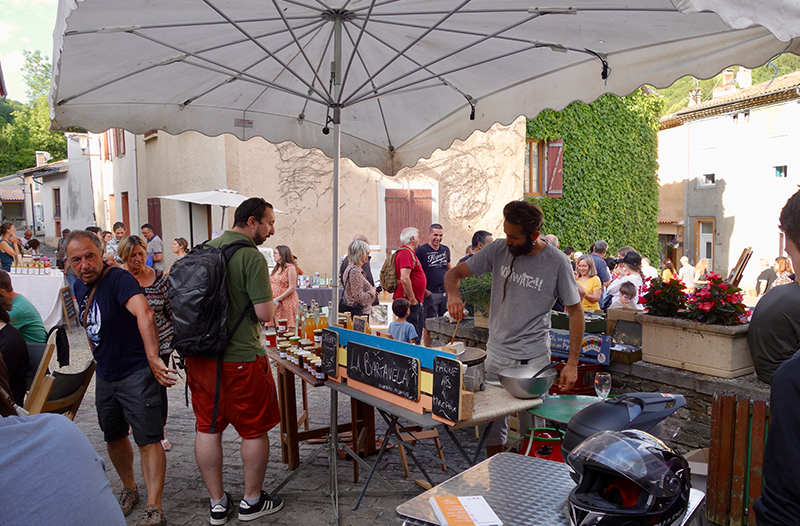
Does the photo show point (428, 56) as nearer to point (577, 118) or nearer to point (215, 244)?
point (215, 244)

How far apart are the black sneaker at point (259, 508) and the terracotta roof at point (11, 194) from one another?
52770 mm

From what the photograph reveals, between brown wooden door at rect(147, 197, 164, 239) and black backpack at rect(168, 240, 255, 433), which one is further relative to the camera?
brown wooden door at rect(147, 197, 164, 239)

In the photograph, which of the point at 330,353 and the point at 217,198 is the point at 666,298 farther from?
the point at 217,198

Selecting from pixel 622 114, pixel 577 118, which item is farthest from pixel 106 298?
pixel 622 114

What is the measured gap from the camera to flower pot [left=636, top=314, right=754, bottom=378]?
3719mm

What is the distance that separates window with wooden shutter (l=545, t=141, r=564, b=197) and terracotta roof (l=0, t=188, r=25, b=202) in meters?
46.8

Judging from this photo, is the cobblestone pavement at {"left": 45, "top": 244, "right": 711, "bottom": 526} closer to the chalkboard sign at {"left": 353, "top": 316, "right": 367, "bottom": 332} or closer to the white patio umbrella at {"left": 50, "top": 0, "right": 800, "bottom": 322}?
the chalkboard sign at {"left": 353, "top": 316, "right": 367, "bottom": 332}

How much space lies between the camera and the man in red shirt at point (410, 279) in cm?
677

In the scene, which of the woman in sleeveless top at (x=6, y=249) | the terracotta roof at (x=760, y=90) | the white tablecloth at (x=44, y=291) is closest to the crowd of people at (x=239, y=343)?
the white tablecloth at (x=44, y=291)

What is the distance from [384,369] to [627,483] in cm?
155

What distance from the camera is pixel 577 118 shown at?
15.4 m

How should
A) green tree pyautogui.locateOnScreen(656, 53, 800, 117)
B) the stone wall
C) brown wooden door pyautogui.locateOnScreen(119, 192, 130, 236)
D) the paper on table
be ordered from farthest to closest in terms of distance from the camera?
green tree pyautogui.locateOnScreen(656, 53, 800, 117), brown wooden door pyautogui.locateOnScreen(119, 192, 130, 236), the stone wall, the paper on table

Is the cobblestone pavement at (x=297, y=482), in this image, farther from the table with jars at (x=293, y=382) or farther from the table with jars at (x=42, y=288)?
the table with jars at (x=42, y=288)

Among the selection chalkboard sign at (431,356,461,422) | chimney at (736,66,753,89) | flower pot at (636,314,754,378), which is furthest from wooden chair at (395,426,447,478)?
chimney at (736,66,753,89)
